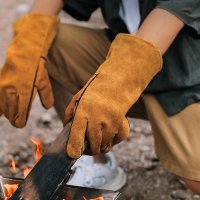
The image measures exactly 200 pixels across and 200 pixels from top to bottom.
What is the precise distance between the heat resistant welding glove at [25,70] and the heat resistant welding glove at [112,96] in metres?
0.37

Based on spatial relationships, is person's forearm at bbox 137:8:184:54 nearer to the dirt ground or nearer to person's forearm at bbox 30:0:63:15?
person's forearm at bbox 30:0:63:15

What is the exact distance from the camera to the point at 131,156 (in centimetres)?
286

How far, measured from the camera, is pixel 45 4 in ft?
7.71

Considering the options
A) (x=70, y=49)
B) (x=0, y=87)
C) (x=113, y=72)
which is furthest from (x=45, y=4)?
(x=113, y=72)

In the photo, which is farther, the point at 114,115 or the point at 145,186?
the point at 145,186

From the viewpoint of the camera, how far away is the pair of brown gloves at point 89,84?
1.66m

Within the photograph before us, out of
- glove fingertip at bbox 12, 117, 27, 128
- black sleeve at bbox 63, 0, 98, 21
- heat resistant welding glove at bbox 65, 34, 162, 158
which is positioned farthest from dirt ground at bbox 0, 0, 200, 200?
black sleeve at bbox 63, 0, 98, 21

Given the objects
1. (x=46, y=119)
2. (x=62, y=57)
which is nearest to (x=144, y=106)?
(x=62, y=57)

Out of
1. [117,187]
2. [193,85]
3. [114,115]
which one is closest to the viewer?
[114,115]

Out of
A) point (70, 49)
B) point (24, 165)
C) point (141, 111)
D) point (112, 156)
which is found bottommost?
point (24, 165)

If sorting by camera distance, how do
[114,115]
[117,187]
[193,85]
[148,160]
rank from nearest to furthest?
[114,115] < [193,85] < [117,187] < [148,160]

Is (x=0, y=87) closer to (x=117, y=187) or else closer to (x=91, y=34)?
(x=91, y=34)

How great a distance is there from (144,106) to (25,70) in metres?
0.56

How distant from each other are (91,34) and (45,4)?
0.26 metres
